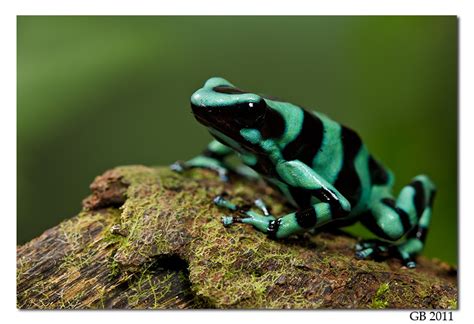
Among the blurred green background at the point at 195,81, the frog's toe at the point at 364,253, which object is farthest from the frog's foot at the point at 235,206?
the blurred green background at the point at 195,81

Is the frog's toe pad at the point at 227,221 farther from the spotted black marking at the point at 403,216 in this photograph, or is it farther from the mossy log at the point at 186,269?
the spotted black marking at the point at 403,216

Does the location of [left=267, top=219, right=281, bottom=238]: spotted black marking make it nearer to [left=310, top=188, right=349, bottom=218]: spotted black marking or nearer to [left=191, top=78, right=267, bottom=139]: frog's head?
[left=310, top=188, right=349, bottom=218]: spotted black marking

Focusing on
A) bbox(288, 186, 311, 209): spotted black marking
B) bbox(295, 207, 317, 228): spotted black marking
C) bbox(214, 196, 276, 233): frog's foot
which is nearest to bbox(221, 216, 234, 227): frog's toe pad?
bbox(214, 196, 276, 233): frog's foot

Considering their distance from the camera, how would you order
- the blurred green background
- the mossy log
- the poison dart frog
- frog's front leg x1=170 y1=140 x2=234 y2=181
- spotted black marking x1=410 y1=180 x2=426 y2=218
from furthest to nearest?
the blurred green background < frog's front leg x1=170 y1=140 x2=234 y2=181 < spotted black marking x1=410 y1=180 x2=426 y2=218 < the poison dart frog < the mossy log

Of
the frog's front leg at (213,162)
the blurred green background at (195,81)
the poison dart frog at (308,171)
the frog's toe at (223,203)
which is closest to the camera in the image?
the poison dart frog at (308,171)

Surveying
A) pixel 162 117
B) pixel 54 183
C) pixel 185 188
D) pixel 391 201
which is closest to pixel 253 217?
pixel 185 188

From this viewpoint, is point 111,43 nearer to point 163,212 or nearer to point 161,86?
point 161,86
